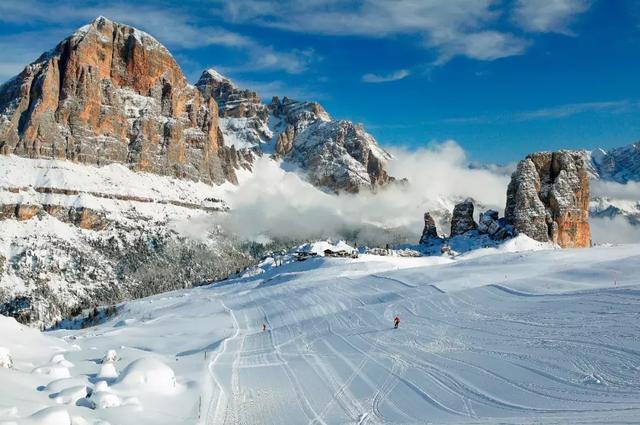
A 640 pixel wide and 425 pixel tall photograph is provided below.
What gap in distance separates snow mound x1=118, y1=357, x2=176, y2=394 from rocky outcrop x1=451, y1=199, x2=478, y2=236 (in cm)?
11154

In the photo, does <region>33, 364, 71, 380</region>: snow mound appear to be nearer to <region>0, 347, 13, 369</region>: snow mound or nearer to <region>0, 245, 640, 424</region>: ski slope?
<region>0, 245, 640, 424</region>: ski slope

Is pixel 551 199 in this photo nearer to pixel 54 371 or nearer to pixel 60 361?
pixel 60 361

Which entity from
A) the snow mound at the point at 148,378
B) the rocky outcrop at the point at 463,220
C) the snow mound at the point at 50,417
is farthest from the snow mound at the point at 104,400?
the rocky outcrop at the point at 463,220

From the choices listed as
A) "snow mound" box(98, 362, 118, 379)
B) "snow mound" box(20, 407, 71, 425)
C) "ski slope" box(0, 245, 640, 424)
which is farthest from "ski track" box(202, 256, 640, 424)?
"snow mound" box(20, 407, 71, 425)

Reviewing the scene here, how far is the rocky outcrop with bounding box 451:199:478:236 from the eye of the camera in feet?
429

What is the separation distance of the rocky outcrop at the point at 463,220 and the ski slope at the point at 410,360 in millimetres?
74419

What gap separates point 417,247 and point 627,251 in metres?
76.1

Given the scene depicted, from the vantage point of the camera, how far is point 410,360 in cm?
2938

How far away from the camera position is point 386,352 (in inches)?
1260

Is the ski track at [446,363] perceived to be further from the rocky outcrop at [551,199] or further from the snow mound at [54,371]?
the rocky outcrop at [551,199]

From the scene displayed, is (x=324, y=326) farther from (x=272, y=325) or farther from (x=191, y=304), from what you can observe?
(x=191, y=304)

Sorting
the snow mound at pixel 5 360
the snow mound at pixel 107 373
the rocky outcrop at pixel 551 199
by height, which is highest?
the rocky outcrop at pixel 551 199

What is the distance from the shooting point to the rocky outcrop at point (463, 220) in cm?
13062

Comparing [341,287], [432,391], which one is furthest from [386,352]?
[341,287]
